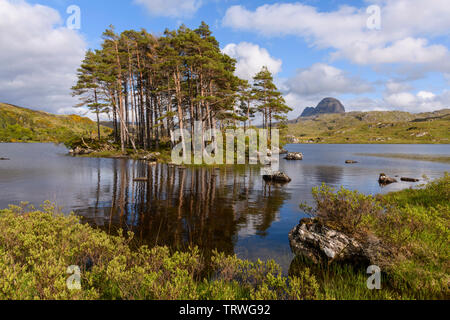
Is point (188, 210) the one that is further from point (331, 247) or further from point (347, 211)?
point (347, 211)

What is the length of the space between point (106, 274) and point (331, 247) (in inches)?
295

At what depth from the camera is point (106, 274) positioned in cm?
612

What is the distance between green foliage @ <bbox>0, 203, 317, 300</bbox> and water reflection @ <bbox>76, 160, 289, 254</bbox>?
2911mm

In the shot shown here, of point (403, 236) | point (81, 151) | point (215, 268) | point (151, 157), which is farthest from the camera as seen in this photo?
point (81, 151)

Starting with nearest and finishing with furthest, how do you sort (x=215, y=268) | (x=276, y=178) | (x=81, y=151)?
(x=215, y=268), (x=276, y=178), (x=81, y=151)

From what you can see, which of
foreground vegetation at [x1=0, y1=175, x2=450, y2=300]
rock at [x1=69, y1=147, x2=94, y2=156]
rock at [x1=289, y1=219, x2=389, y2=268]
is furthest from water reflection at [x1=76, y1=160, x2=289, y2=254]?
rock at [x1=69, y1=147, x2=94, y2=156]

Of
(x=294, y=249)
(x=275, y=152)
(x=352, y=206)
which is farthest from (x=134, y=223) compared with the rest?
(x=275, y=152)

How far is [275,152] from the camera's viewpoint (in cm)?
7269

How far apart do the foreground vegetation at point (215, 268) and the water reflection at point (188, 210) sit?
2.11 metres

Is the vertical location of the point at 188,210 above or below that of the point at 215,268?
above

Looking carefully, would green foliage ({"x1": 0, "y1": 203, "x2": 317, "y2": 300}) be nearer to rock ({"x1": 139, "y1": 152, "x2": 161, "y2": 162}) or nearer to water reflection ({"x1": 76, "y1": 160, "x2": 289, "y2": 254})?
water reflection ({"x1": 76, "y1": 160, "x2": 289, "y2": 254})

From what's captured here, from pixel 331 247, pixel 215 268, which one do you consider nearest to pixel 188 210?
pixel 215 268

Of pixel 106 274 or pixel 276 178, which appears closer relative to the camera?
pixel 106 274
